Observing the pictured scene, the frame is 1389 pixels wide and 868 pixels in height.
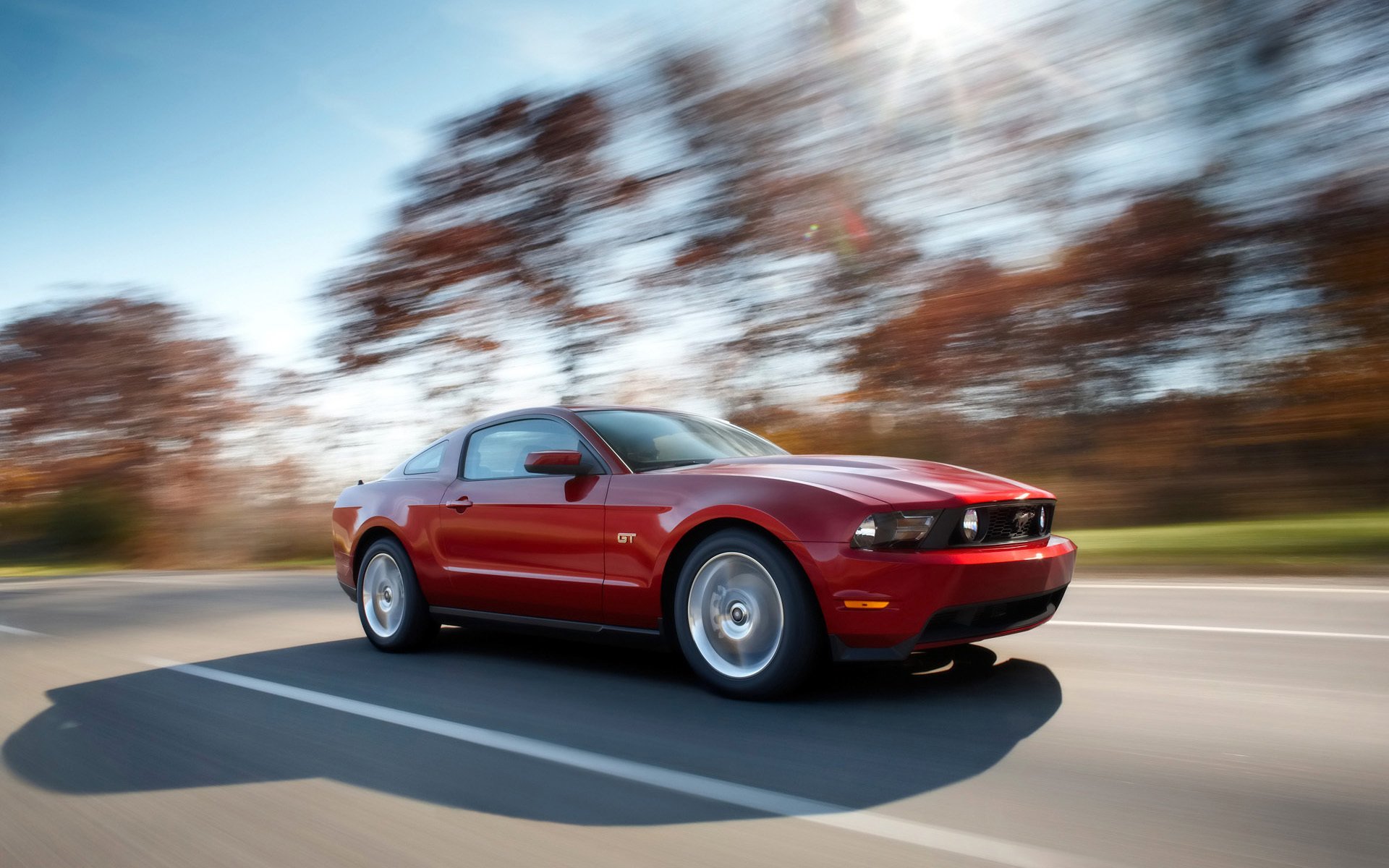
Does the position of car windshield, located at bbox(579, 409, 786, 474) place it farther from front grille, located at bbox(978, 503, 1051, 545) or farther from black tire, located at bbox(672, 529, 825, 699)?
front grille, located at bbox(978, 503, 1051, 545)

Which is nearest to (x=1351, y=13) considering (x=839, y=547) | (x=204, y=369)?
(x=839, y=547)

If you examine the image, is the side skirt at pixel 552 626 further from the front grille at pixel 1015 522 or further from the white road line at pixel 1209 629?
the white road line at pixel 1209 629

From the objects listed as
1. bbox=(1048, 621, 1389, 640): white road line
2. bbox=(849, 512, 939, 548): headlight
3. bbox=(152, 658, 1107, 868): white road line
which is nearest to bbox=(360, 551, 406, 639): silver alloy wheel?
bbox=(152, 658, 1107, 868): white road line

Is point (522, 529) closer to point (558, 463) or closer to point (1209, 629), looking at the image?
point (558, 463)

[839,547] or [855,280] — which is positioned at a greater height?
[855,280]

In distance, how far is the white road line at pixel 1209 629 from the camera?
5.62 metres

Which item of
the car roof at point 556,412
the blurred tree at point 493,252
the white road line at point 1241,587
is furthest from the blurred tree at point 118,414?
the white road line at point 1241,587

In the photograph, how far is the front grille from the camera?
4.41m

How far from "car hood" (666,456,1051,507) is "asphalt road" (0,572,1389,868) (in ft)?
2.72

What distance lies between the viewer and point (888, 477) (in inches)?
178

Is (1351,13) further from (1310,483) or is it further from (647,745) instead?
(647,745)

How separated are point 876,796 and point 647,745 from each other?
3.24 ft

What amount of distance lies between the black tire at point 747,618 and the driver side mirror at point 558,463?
78 cm

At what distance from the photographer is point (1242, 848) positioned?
8.87ft
